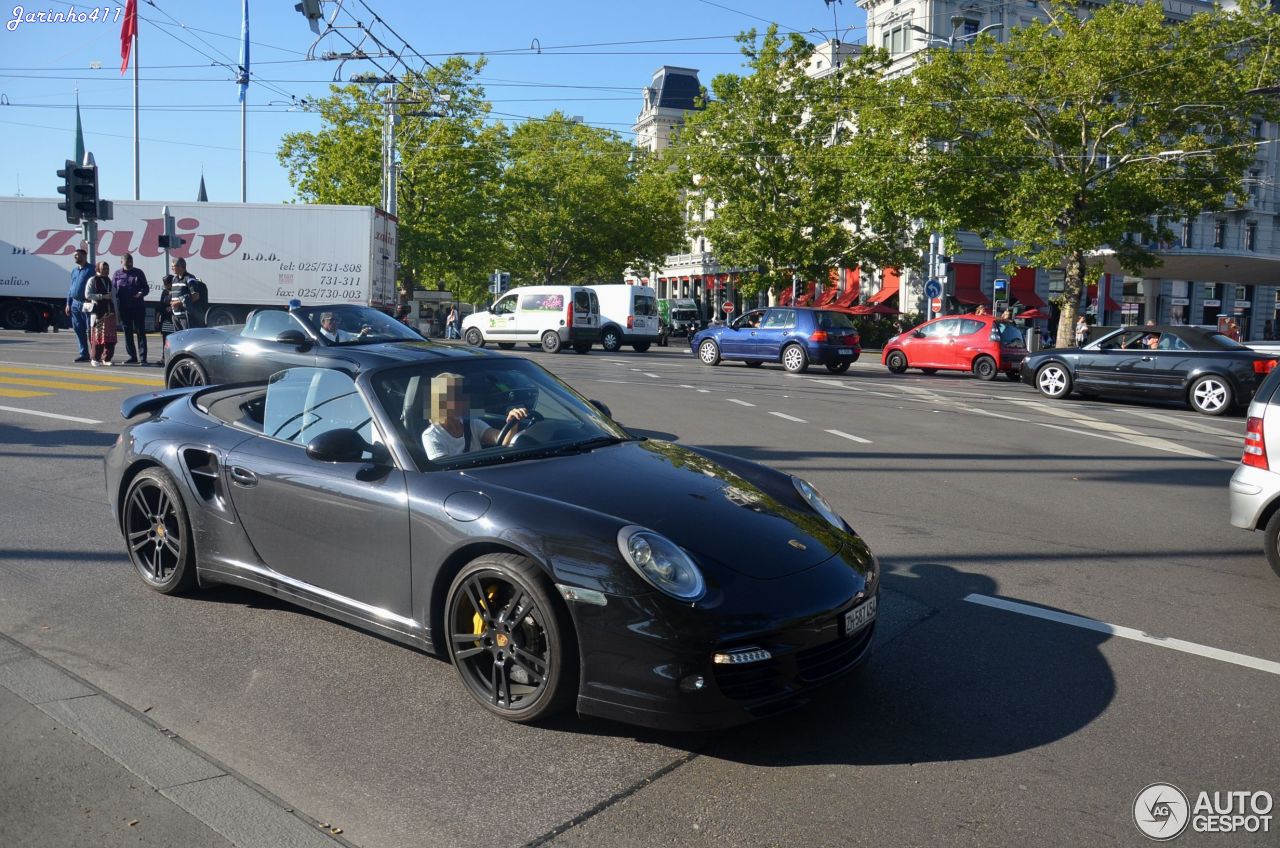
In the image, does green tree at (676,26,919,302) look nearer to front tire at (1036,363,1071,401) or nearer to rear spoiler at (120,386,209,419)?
front tire at (1036,363,1071,401)

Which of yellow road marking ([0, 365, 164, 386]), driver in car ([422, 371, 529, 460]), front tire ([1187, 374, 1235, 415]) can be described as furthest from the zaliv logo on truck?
driver in car ([422, 371, 529, 460])

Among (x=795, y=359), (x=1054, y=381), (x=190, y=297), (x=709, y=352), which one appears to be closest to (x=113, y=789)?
(x=190, y=297)

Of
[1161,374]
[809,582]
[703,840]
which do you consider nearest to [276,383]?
[809,582]

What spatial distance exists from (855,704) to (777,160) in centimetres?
4269

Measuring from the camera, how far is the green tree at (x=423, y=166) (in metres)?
49.2

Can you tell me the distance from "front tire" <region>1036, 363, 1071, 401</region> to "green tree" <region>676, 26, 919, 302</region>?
23676mm

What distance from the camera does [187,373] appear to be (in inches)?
488

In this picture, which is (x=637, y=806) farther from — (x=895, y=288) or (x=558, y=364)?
(x=895, y=288)

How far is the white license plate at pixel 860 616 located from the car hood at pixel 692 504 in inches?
8.6

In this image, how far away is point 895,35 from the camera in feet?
182

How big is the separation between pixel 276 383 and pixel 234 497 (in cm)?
59

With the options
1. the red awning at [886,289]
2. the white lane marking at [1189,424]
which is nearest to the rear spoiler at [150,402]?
the white lane marking at [1189,424]

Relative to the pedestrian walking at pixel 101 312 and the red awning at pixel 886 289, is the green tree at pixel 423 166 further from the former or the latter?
the pedestrian walking at pixel 101 312

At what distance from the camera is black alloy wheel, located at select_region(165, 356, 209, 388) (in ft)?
40.1
